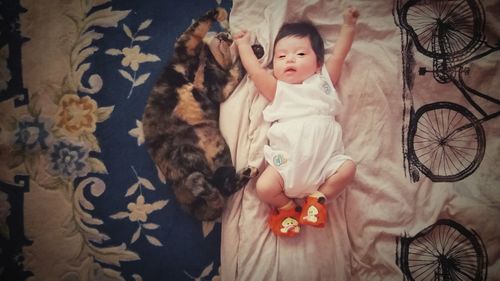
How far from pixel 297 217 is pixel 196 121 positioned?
411 millimetres

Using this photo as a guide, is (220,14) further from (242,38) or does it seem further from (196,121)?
(196,121)

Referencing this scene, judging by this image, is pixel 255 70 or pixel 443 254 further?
pixel 255 70

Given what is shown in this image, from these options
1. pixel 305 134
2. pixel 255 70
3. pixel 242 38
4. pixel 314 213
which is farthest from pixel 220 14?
pixel 314 213

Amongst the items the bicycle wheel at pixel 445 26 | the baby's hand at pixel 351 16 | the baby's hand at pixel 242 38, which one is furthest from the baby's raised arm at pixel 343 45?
the baby's hand at pixel 242 38

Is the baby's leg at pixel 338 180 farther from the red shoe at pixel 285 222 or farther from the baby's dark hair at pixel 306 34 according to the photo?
the baby's dark hair at pixel 306 34

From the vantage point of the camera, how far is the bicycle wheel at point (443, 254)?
90cm

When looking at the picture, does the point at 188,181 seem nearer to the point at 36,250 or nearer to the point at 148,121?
the point at 148,121

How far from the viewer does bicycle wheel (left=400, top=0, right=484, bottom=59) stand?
3.24 feet

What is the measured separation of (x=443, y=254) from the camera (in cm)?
91

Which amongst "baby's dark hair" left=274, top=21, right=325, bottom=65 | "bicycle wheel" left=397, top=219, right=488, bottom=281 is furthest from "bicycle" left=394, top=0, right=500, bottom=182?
"baby's dark hair" left=274, top=21, right=325, bottom=65

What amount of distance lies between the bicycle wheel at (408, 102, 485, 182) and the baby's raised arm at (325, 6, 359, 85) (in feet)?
0.91

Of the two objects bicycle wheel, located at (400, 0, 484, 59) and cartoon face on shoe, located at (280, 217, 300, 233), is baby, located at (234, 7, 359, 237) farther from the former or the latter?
bicycle wheel, located at (400, 0, 484, 59)

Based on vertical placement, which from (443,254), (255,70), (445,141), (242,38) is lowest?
(443,254)

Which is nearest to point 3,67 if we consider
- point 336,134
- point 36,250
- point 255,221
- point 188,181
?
point 36,250
